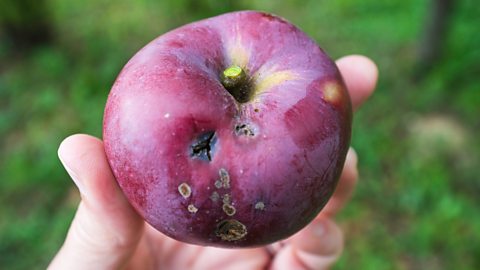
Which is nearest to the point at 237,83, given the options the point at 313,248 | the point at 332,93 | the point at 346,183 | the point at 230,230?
the point at 332,93

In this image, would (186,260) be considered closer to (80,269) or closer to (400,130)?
(80,269)

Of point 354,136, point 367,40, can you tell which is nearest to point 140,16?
point 367,40

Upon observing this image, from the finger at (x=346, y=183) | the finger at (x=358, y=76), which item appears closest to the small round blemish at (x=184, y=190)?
the finger at (x=346, y=183)

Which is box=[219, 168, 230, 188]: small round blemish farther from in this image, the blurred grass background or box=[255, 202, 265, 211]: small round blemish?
the blurred grass background

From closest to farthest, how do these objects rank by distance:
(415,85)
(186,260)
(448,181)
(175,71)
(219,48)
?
(175,71), (219,48), (186,260), (448,181), (415,85)

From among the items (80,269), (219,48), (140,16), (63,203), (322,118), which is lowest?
(63,203)

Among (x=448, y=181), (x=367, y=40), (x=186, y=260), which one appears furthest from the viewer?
(x=367, y=40)
